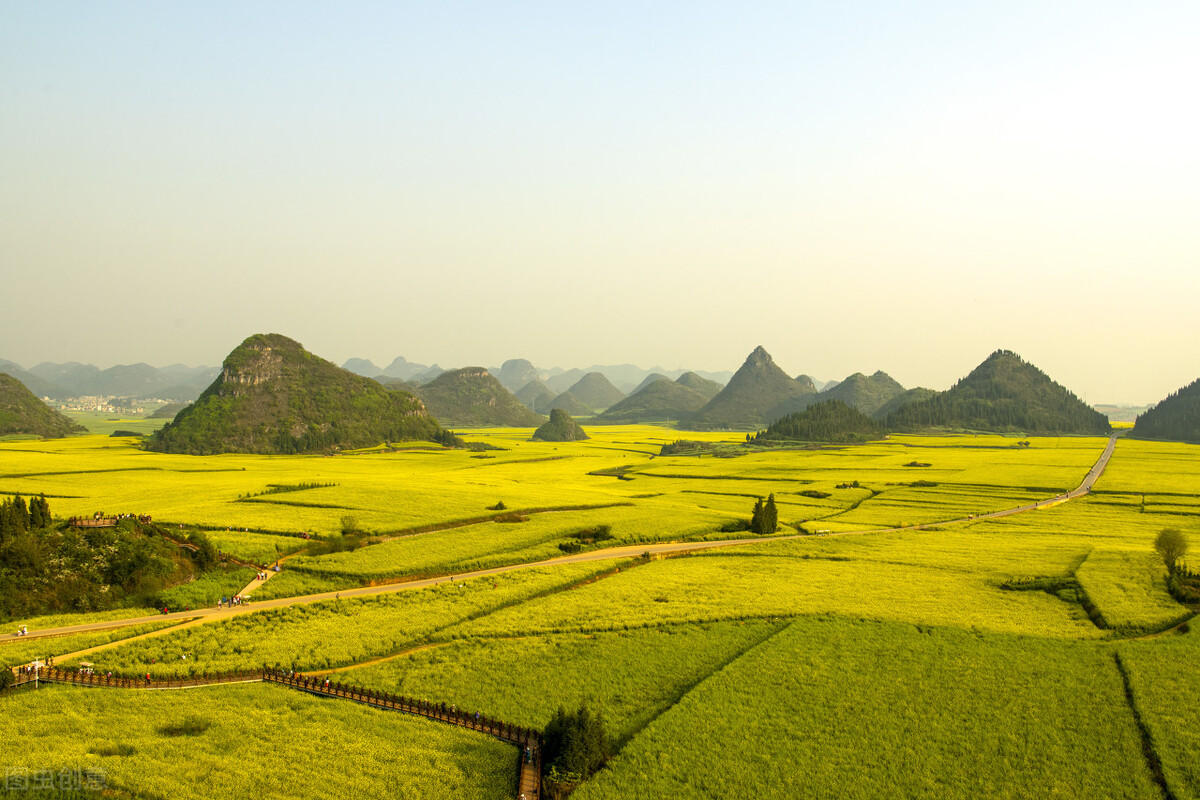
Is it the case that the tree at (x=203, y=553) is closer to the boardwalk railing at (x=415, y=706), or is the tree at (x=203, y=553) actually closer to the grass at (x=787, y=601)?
the boardwalk railing at (x=415, y=706)

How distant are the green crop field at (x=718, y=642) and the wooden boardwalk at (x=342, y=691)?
0.80 metres

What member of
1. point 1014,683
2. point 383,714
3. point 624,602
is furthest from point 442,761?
point 1014,683

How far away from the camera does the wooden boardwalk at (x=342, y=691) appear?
95.2ft

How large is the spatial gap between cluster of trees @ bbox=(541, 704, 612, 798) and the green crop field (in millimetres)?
1077

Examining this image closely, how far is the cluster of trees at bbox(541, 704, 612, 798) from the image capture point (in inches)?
1022

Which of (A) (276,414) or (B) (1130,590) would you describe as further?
(A) (276,414)

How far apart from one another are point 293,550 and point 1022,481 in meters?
101

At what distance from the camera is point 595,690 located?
33688 mm

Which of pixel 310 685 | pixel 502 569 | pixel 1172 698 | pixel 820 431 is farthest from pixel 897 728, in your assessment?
pixel 820 431

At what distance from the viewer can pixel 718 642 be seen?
133 ft

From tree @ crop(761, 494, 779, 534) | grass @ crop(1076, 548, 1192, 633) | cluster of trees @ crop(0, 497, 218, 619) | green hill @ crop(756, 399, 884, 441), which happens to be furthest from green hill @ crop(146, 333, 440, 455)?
grass @ crop(1076, 548, 1192, 633)

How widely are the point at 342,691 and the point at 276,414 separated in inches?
6228

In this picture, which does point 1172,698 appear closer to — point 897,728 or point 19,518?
point 897,728

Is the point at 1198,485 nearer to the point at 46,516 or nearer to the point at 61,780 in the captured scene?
the point at 61,780
